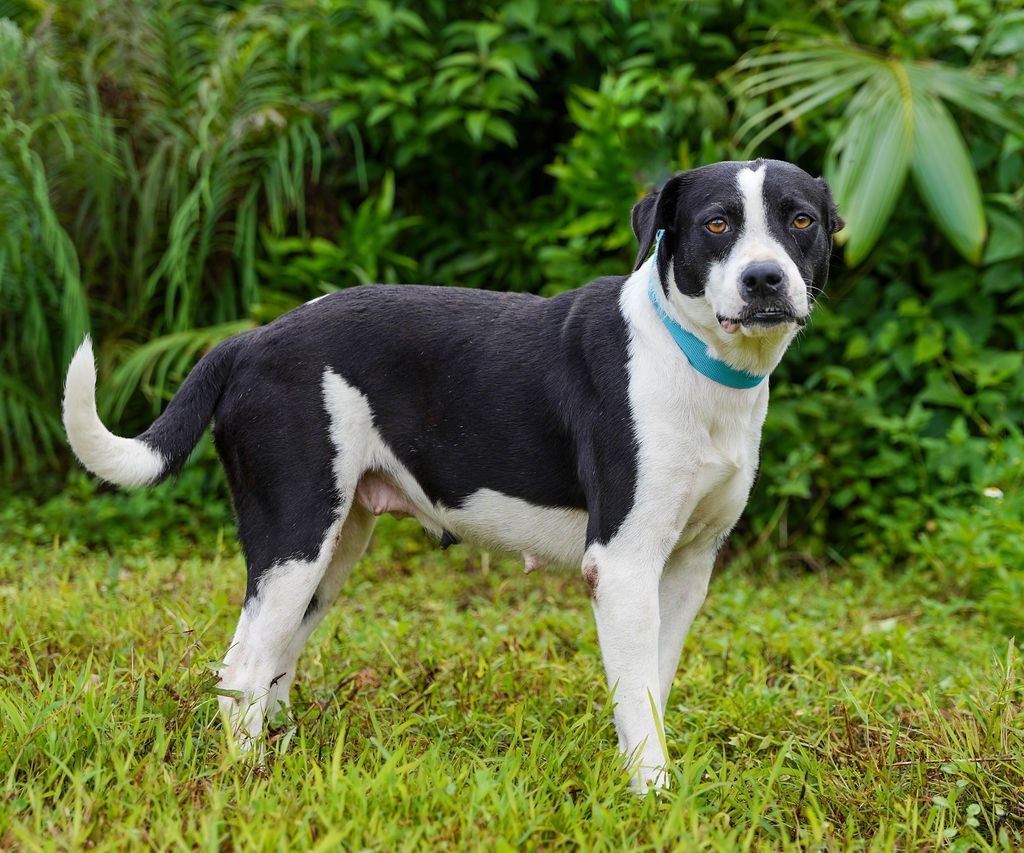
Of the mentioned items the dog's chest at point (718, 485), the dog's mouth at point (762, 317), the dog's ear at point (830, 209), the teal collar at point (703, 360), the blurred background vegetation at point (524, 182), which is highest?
the dog's ear at point (830, 209)

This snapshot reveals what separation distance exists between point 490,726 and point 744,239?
5.02 ft

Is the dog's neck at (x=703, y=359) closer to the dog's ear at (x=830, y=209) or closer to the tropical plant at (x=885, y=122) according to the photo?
the dog's ear at (x=830, y=209)

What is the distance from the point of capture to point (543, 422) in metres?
3.27

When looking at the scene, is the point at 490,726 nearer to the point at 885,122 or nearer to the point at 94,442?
the point at 94,442

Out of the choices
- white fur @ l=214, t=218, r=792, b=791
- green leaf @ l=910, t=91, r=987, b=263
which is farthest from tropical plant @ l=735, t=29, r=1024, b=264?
white fur @ l=214, t=218, r=792, b=791

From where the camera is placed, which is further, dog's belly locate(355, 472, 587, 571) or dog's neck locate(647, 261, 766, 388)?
dog's belly locate(355, 472, 587, 571)

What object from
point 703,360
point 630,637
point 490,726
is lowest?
point 490,726

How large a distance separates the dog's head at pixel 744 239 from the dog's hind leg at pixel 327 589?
121cm

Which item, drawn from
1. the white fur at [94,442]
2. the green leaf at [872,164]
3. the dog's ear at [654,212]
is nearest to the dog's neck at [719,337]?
the dog's ear at [654,212]

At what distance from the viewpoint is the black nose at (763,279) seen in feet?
9.47

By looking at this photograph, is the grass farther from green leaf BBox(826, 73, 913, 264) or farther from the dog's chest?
green leaf BBox(826, 73, 913, 264)

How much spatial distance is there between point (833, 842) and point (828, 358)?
3.96 meters

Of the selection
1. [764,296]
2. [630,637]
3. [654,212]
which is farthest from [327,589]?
[764,296]

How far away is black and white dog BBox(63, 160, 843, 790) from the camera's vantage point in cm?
305
